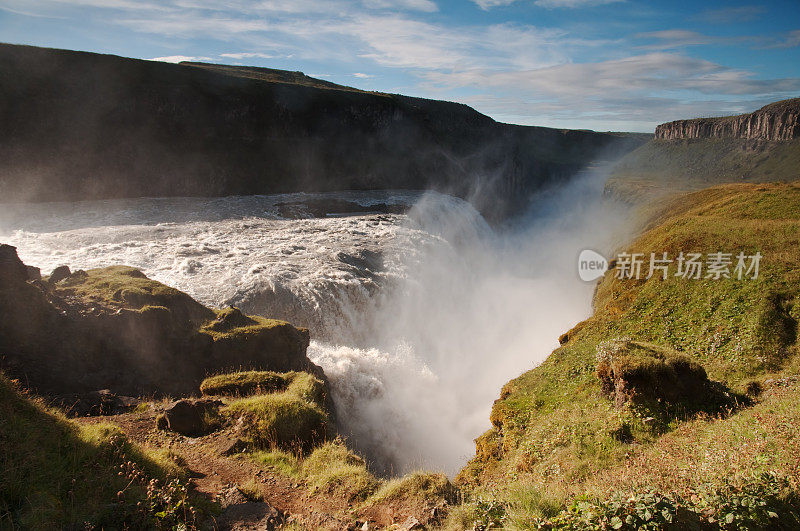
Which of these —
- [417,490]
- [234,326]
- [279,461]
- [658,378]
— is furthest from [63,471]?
[658,378]

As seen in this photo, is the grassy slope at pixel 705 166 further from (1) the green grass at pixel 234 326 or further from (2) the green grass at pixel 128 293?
(2) the green grass at pixel 128 293

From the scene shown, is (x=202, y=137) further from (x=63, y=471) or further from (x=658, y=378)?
(x=658, y=378)

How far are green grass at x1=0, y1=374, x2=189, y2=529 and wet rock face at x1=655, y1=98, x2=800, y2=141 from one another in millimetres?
143684

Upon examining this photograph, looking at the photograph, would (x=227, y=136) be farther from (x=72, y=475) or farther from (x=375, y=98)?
(x=72, y=475)

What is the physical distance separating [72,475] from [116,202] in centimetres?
4462

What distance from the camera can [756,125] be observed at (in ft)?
360

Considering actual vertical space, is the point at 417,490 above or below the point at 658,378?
below

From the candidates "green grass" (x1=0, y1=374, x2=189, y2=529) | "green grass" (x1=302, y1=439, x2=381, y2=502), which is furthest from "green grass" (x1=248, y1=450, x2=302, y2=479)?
"green grass" (x1=0, y1=374, x2=189, y2=529)

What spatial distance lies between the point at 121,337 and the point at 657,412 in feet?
47.5

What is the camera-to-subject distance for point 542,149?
166 m

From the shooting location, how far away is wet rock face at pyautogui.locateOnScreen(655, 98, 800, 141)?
10294cm

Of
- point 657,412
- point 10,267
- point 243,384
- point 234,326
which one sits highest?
point 10,267

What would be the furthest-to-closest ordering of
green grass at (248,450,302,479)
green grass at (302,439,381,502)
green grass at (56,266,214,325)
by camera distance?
green grass at (56,266,214,325), green grass at (248,450,302,479), green grass at (302,439,381,502)

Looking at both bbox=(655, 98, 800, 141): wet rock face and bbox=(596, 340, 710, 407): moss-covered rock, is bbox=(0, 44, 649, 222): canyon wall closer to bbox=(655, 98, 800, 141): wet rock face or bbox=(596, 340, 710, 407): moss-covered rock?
bbox=(596, 340, 710, 407): moss-covered rock
